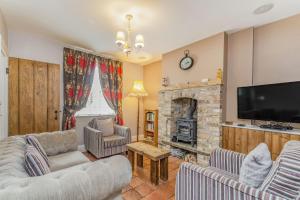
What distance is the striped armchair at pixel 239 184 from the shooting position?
1.02 m

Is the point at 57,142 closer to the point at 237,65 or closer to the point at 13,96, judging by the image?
the point at 13,96

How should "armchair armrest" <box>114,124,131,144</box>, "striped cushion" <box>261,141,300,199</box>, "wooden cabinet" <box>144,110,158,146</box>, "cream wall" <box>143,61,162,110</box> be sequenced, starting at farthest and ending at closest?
"cream wall" <box>143,61,162,110</box> → "wooden cabinet" <box>144,110,158,146</box> → "armchair armrest" <box>114,124,131,144</box> → "striped cushion" <box>261,141,300,199</box>

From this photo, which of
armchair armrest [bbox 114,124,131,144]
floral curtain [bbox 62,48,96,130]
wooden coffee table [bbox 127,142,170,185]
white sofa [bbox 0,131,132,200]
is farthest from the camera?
armchair armrest [bbox 114,124,131,144]

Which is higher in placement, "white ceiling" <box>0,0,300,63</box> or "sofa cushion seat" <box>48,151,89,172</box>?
"white ceiling" <box>0,0,300,63</box>

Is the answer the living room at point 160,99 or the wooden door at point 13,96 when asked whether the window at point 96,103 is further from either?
the wooden door at point 13,96

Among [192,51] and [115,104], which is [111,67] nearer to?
[115,104]

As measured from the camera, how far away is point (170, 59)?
13.0ft

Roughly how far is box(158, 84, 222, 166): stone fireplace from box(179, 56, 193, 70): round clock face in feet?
1.62

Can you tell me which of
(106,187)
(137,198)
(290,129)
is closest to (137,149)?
(137,198)

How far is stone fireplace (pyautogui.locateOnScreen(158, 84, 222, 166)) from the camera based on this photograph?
2963mm

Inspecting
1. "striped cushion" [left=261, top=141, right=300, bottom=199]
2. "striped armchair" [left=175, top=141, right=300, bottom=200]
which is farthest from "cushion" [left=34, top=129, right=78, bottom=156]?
"striped cushion" [left=261, top=141, right=300, bottom=199]

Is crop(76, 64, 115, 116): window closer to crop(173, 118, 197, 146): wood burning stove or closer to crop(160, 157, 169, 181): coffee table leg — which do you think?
crop(173, 118, 197, 146): wood burning stove

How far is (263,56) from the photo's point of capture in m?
2.75

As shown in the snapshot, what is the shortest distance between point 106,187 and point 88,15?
7.74 feet
